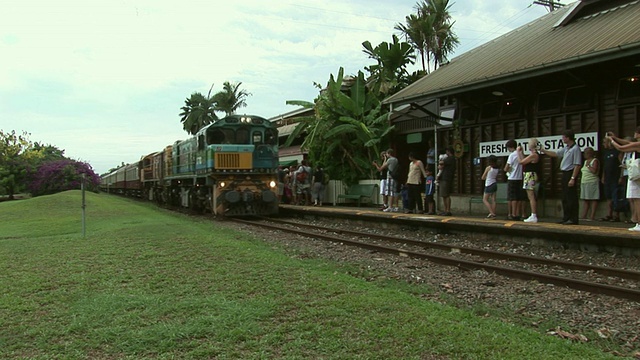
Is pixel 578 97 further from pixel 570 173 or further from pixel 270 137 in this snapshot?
pixel 270 137

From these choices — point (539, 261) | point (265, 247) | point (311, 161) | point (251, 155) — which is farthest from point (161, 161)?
point (539, 261)

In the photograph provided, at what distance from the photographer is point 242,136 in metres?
16.2

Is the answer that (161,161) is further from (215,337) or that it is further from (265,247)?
(215,337)

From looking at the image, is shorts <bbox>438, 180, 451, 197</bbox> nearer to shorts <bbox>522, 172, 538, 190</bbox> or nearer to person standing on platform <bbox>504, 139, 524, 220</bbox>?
person standing on platform <bbox>504, 139, 524, 220</bbox>

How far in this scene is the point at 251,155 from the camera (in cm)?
1602

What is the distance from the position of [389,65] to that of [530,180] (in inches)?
510

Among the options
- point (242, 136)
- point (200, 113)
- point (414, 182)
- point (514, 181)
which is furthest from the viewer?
point (200, 113)

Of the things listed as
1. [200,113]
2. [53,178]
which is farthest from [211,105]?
[53,178]

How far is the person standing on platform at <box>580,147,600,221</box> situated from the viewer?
31.3 ft

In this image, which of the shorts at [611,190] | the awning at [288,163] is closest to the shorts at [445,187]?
the shorts at [611,190]

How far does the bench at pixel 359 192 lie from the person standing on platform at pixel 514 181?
7363 mm

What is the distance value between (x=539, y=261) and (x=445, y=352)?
4447 mm

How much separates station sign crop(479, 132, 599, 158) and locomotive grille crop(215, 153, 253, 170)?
24.4 feet


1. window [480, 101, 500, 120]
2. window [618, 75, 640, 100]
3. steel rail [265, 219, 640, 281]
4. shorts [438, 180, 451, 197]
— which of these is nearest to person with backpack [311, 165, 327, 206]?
window [480, 101, 500, 120]
